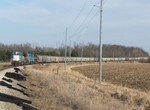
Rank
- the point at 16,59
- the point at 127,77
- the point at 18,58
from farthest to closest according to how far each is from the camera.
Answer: the point at 18,58 < the point at 16,59 < the point at 127,77

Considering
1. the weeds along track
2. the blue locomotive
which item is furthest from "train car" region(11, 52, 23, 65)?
the weeds along track

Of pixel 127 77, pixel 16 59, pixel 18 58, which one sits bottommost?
pixel 127 77

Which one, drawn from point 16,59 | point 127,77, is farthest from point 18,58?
point 127,77

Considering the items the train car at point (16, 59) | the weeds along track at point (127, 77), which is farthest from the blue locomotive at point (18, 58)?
the weeds along track at point (127, 77)

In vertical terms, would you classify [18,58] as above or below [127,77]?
above

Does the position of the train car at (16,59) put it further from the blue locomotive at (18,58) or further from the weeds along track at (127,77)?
the weeds along track at (127,77)

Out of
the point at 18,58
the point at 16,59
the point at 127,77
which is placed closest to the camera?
the point at 127,77

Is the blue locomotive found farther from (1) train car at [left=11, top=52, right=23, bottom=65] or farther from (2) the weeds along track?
(2) the weeds along track

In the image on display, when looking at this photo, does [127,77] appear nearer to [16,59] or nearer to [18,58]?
[16,59]

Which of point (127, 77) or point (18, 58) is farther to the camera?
point (18, 58)

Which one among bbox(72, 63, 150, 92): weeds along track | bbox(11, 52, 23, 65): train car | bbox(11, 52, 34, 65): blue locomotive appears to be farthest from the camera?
bbox(11, 52, 34, 65): blue locomotive

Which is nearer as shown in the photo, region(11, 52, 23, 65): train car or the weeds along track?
the weeds along track

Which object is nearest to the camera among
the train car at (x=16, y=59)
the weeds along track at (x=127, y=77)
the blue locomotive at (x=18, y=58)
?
the weeds along track at (x=127, y=77)

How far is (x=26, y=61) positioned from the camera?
3460 inches
